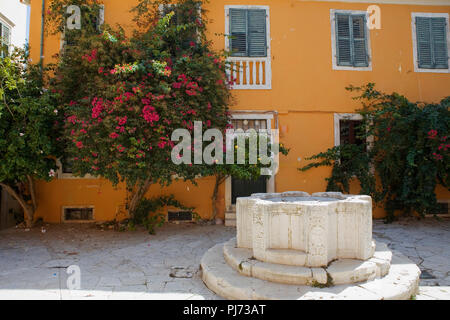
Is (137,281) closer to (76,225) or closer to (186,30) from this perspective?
(76,225)

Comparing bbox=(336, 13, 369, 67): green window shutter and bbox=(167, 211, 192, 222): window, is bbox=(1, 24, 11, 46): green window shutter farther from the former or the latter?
bbox=(336, 13, 369, 67): green window shutter

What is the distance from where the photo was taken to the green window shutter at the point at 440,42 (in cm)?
852

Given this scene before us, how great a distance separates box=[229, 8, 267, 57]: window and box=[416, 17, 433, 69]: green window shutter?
4461mm

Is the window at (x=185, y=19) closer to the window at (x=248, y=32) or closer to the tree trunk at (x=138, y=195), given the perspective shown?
the window at (x=248, y=32)

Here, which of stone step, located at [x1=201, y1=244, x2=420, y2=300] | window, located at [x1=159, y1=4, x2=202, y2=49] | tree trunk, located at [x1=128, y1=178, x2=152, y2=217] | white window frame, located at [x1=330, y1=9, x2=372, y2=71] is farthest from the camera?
white window frame, located at [x1=330, y1=9, x2=372, y2=71]

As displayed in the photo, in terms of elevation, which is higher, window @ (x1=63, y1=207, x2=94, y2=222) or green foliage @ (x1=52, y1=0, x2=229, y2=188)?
green foliage @ (x1=52, y1=0, x2=229, y2=188)

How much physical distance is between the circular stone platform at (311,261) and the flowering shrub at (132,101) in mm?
2495

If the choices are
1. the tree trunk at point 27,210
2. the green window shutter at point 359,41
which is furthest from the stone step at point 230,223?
the green window shutter at point 359,41

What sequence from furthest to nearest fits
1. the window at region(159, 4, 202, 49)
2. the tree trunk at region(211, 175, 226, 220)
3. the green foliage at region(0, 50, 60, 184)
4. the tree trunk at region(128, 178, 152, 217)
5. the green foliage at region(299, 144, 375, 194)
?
the tree trunk at region(211, 175, 226, 220) < the green foliage at region(299, 144, 375, 194) < the window at region(159, 4, 202, 49) < the tree trunk at region(128, 178, 152, 217) < the green foliage at region(0, 50, 60, 184)

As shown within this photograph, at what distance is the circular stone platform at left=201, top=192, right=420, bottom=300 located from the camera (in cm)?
343

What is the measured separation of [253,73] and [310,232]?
5454 mm

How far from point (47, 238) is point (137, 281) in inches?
137

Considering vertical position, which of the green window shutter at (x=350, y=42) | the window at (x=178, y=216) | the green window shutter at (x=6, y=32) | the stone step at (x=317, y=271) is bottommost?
the stone step at (x=317, y=271)

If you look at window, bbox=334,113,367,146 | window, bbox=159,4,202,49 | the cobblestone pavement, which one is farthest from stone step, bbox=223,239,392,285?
A: window, bbox=159,4,202,49
